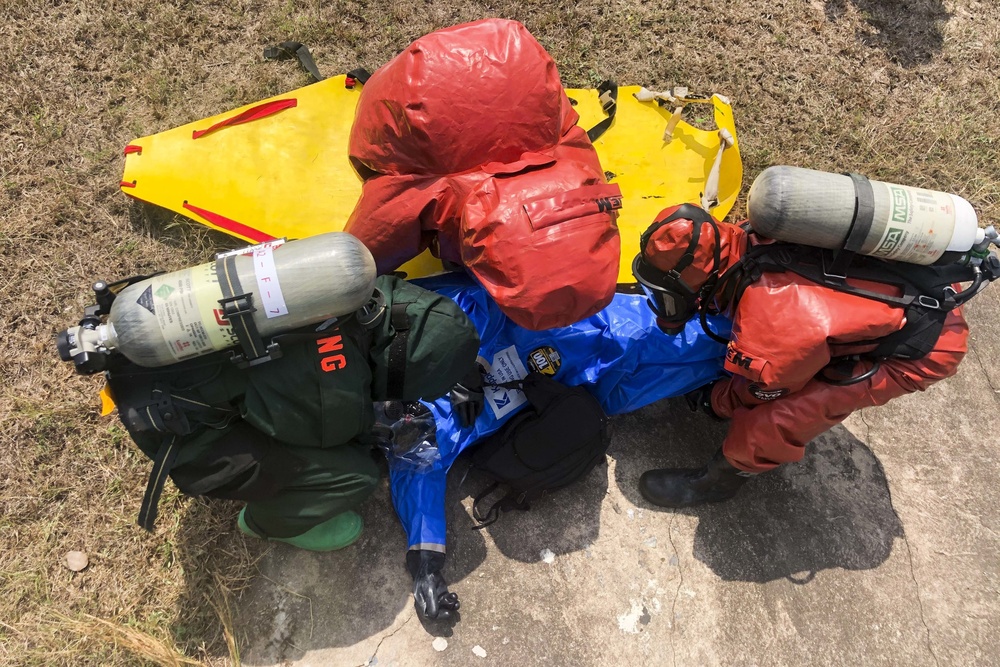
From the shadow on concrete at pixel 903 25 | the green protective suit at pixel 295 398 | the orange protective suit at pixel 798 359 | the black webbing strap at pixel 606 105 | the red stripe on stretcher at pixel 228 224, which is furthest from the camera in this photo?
the shadow on concrete at pixel 903 25

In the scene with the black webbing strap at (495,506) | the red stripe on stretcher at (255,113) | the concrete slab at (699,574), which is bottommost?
the concrete slab at (699,574)

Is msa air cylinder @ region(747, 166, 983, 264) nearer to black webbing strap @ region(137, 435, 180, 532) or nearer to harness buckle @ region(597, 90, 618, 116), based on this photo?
harness buckle @ region(597, 90, 618, 116)

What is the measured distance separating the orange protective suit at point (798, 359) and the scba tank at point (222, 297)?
4.87ft

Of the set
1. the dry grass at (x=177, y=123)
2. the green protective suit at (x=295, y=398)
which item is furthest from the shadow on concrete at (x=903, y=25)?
the green protective suit at (x=295, y=398)

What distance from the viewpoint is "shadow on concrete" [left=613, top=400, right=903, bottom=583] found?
3.09m

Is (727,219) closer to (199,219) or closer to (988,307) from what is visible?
(988,307)

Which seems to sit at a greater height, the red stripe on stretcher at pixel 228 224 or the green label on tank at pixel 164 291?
the green label on tank at pixel 164 291

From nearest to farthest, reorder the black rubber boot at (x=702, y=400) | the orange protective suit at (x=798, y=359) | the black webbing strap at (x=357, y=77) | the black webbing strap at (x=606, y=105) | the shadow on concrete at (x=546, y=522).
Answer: the orange protective suit at (x=798, y=359), the shadow on concrete at (x=546, y=522), the black rubber boot at (x=702, y=400), the black webbing strap at (x=357, y=77), the black webbing strap at (x=606, y=105)

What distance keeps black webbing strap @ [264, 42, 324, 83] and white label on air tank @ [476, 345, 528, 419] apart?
6.62 ft

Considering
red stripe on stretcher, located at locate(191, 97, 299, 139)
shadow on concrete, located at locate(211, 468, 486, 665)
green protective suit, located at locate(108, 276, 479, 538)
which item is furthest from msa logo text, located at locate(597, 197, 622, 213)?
red stripe on stretcher, located at locate(191, 97, 299, 139)

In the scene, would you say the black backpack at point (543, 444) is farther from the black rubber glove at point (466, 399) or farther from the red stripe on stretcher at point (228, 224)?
the red stripe on stretcher at point (228, 224)

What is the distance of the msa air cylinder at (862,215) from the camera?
2154mm

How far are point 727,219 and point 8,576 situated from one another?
4188mm

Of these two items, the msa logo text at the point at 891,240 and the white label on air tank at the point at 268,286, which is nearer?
the white label on air tank at the point at 268,286
